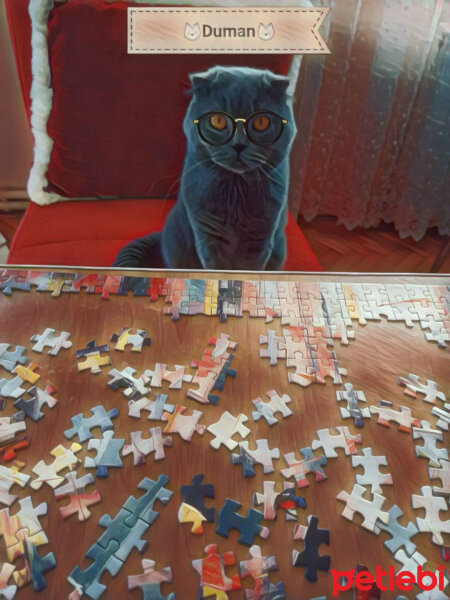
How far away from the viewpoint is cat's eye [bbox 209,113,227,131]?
1.02 metres

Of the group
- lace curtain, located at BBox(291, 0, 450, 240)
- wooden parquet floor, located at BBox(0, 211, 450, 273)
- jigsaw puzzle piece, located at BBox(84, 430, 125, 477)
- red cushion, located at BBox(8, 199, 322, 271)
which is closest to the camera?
jigsaw puzzle piece, located at BBox(84, 430, 125, 477)

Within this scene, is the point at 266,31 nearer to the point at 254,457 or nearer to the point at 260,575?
the point at 254,457

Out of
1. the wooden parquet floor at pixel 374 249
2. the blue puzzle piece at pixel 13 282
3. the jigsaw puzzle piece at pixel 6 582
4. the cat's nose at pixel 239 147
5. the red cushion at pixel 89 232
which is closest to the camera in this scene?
the jigsaw puzzle piece at pixel 6 582

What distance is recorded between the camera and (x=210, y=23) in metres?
0.89

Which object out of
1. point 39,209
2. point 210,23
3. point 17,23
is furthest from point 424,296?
point 17,23

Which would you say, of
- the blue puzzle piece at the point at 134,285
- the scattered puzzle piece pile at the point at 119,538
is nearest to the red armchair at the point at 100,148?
the blue puzzle piece at the point at 134,285

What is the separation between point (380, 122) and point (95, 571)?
1.69 metres

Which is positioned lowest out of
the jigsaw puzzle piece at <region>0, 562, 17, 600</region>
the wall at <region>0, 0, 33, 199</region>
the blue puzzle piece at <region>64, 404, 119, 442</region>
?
the jigsaw puzzle piece at <region>0, 562, 17, 600</region>

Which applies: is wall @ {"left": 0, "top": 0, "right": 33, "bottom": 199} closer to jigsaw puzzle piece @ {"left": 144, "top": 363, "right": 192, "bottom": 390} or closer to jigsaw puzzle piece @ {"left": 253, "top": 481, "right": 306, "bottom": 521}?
jigsaw puzzle piece @ {"left": 144, "top": 363, "right": 192, "bottom": 390}

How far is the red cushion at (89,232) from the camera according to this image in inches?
48.2

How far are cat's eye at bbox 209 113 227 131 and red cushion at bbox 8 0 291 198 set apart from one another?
97 mm

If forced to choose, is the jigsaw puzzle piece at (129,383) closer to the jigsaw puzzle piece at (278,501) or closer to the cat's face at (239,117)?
the jigsaw puzzle piece at (278,501)

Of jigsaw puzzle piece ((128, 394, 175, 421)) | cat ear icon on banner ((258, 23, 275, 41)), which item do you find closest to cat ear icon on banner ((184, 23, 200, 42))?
cat ear icon on banner ((258, 23, 275, 41))

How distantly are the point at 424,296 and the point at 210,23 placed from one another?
2.22 ft
